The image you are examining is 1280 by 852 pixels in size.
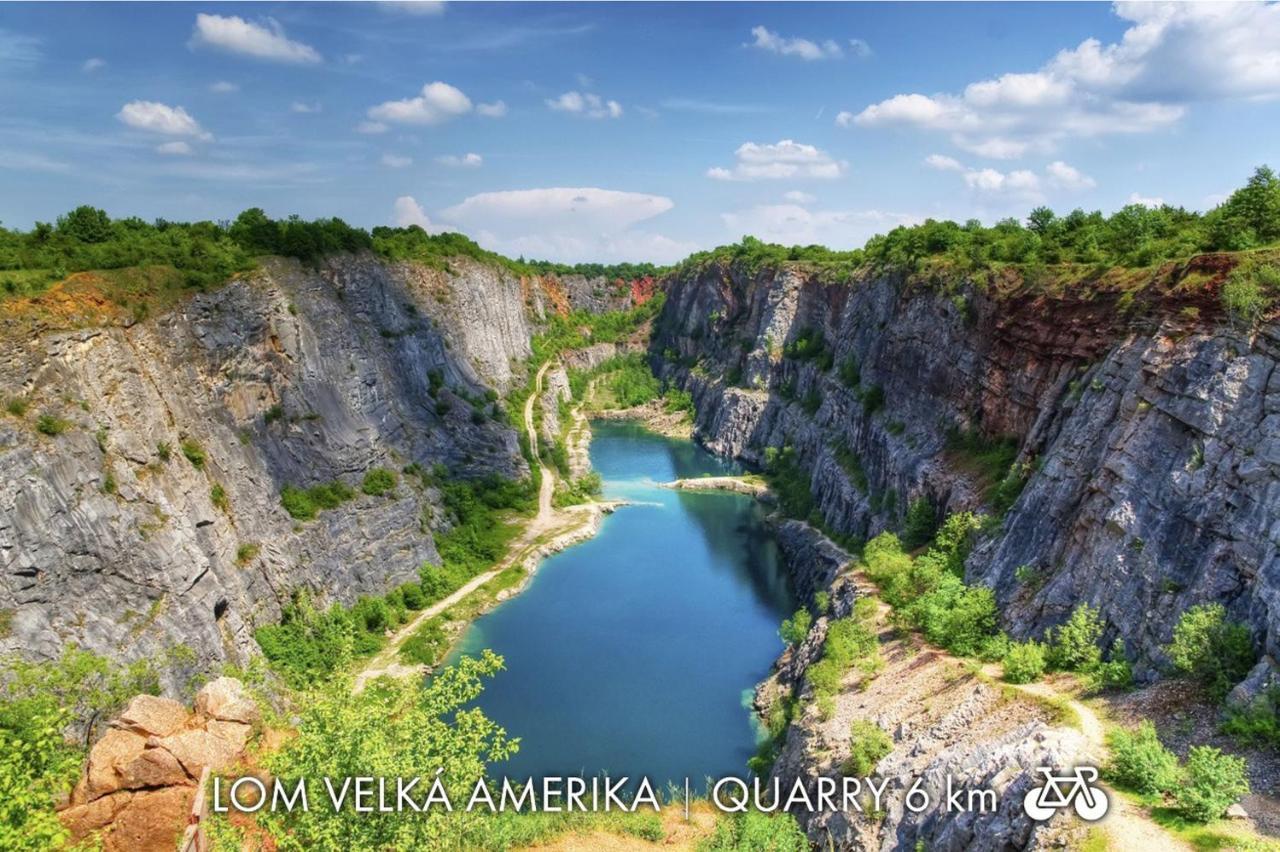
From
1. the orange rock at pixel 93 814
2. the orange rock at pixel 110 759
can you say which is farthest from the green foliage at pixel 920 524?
the orange rock at pixel 93 814

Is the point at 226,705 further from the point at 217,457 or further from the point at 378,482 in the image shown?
the point at 378,482

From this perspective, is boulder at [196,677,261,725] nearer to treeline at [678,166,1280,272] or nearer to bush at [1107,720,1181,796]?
bush at [1107,720,1181,796]

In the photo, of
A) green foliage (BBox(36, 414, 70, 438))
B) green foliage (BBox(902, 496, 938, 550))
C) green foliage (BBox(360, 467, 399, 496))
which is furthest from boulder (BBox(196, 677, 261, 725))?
green foliage (BBox(902, 496, 938, 550))

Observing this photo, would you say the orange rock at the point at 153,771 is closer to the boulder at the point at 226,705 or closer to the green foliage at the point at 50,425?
the boulder at the point at 226,705

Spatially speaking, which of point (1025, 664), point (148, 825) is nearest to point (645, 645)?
point (1025, 664)

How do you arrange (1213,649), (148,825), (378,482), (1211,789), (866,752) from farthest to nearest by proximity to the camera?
(378,482)
(866,752)
(1213,649)
(148,825)
(1211,789)

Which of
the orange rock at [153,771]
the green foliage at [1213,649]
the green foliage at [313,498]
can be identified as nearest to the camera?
the orange rock at [153,771]
